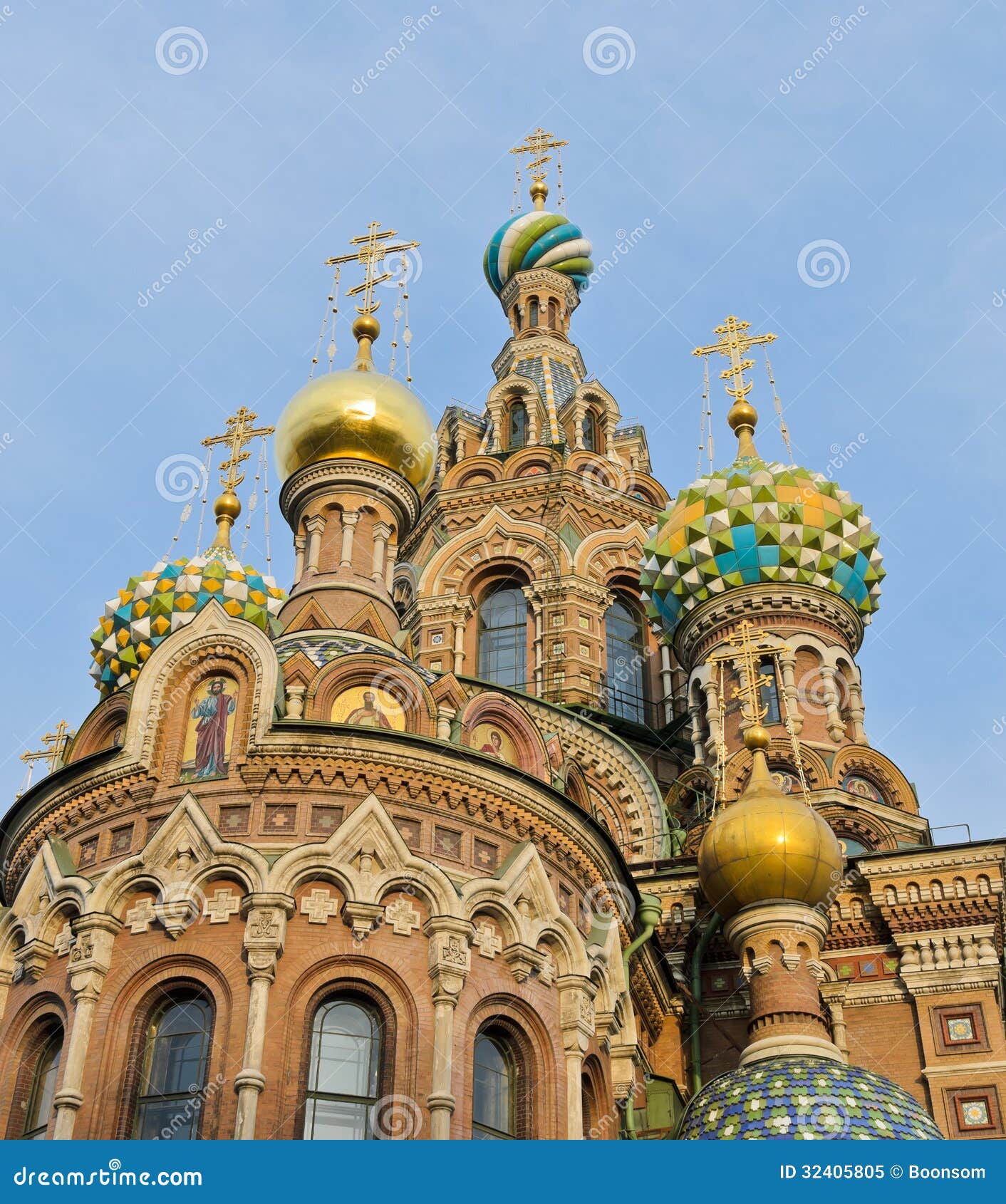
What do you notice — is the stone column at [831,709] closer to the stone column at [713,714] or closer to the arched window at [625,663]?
the stone column at [713,714]

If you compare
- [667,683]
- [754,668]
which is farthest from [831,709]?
[667,683]

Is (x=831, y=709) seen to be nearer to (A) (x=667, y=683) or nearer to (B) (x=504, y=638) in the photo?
(A) (x=667, y=683)

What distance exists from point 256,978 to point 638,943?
149 inches

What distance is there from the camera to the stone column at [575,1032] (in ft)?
37.7

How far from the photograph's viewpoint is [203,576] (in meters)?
19.9

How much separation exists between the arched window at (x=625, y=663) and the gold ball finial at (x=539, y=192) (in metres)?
9.70

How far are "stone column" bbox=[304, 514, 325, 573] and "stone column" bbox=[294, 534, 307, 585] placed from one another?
114mm

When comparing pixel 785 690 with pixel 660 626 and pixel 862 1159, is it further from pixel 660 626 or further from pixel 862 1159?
pixel 862 1159

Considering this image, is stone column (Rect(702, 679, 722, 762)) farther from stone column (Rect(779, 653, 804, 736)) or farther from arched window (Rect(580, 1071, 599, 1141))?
arched window (Rect(580, 1071, 599, 1141))

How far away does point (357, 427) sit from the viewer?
1655 cm

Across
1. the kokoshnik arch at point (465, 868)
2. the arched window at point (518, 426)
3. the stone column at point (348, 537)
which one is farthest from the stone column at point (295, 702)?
the arched window at point (518, 426)

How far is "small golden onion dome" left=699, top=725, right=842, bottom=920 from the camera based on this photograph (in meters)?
13.9

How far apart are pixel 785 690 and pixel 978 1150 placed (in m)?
10.5

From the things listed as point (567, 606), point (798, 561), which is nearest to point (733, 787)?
point (798, 561)
